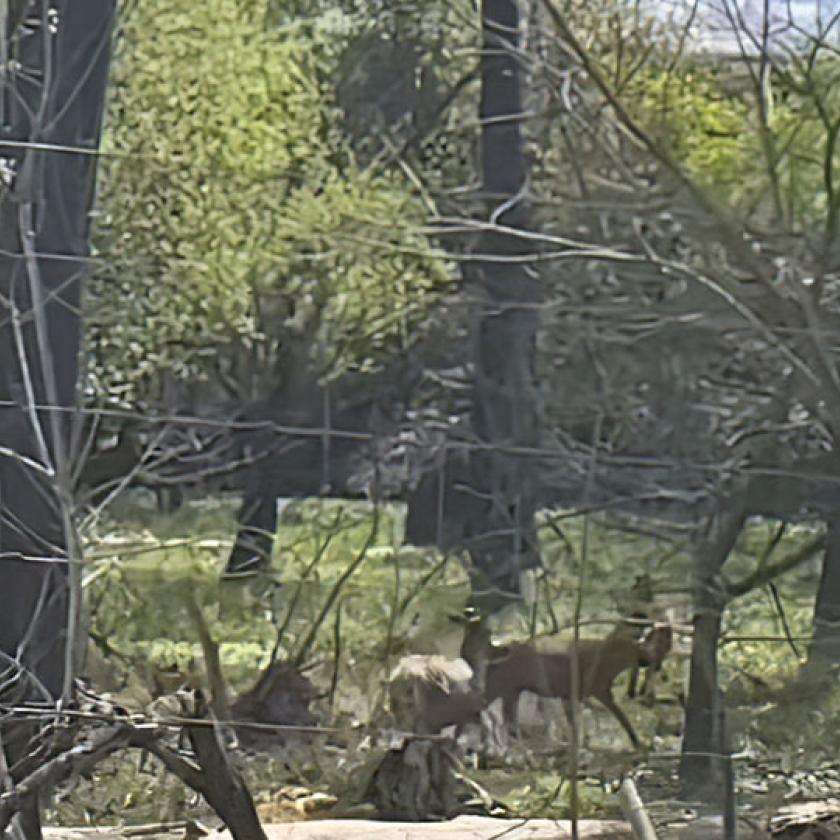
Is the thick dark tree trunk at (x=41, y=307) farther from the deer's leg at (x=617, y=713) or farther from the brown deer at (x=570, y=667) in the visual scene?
the deer's leg at (x=617, y=713)

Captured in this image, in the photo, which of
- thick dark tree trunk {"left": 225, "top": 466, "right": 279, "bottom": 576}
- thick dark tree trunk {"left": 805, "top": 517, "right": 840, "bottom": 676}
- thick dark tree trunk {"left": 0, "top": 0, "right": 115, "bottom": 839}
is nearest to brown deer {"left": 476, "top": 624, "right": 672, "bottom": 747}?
thick dark tree trunk {"left": 805, "top": 517, "right": 840, "bottom": 676}

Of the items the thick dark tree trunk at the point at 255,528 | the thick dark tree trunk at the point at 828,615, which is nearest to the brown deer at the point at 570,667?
the thick dark tree trunk at the point at 828,615

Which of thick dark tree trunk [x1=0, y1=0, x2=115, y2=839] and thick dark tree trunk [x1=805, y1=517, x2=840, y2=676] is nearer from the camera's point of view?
thick dark tree trunk [x1=805, y1=517, x2=840, y2=676]

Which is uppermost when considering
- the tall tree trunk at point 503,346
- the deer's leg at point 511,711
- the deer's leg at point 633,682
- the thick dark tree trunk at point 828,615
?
the tall tree trunk at point 503,346

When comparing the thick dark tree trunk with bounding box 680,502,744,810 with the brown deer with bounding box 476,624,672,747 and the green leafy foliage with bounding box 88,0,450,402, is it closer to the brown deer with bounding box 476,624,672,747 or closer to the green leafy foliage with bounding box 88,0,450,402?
the brown deer with bounding box 476,624,672,747

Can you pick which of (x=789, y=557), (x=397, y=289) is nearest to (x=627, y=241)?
(x=397, y=289)

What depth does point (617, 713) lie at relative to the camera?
171 centimetres

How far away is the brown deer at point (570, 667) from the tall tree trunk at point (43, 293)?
0.50 m

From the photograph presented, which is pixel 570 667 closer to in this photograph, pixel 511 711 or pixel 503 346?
pixel 511 711

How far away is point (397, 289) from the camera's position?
1722 millimetres

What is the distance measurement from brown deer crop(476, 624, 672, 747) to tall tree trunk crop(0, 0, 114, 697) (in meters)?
0.50

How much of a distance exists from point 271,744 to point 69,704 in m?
0.25

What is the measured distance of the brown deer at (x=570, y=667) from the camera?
171 centimetres

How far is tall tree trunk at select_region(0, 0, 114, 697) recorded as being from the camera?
180cm
